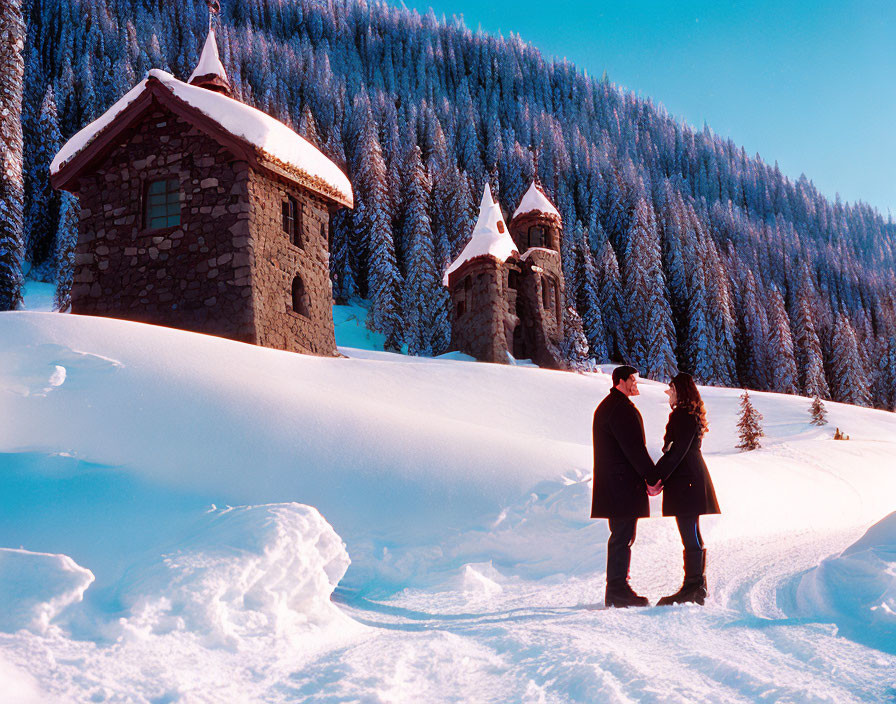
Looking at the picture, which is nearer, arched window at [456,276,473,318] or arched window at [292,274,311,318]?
arched window at [292,274,311,318]

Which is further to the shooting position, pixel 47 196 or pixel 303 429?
pixel 47 196

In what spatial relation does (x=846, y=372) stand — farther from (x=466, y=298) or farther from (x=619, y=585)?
(x=619, y=585)

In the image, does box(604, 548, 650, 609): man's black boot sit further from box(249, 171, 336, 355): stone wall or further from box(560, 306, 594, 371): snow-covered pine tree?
box(560, 306, 594, 371): snow-covered pine tree

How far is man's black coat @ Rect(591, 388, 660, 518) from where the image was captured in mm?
4488

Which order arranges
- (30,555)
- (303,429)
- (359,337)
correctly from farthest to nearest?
(359,337), (303,429), (30,555)

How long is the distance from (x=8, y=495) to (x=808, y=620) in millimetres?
5446

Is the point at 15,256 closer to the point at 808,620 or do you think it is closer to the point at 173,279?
the point at 173,279

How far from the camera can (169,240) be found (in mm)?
12836

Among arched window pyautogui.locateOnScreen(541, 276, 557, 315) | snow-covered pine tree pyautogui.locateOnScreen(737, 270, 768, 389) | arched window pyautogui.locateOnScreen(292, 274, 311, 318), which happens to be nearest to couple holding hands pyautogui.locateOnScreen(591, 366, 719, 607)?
arched window pyautogui.locateOnScreen(292, 274, 311, 318)

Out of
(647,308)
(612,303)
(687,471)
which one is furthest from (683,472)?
(612,303)

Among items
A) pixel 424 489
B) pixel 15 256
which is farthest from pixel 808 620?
pixel 15 256

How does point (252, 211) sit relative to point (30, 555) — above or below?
above

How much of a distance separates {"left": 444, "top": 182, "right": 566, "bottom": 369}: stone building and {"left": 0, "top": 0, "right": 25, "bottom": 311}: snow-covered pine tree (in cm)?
1663

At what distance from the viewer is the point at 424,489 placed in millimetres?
6070
